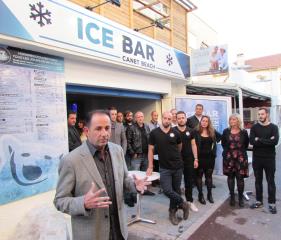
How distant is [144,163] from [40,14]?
3727 millimetres

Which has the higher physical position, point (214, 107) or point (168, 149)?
point (214, 107)

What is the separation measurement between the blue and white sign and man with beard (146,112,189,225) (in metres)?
2.03

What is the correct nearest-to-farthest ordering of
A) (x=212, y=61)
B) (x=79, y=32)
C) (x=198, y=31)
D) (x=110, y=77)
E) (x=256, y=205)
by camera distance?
(x=79, y=32) → (x=256, y=205) → (x=110, y=77) → (x=212, y=61) → (x=198, y=31)

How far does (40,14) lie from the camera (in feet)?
13.5

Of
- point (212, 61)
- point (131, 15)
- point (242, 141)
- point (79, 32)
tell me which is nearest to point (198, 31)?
point (212, 61)

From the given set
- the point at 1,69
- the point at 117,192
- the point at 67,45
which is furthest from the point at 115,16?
the point at 117,192

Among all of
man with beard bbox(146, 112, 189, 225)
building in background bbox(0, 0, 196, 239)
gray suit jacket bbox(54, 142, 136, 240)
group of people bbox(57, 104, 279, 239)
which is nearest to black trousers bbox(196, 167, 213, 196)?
group of people bbox(57, 104, 279, 239)

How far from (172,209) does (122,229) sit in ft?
8.29

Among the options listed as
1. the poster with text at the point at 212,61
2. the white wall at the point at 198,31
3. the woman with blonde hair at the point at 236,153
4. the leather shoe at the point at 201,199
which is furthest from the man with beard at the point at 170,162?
the white wall at the point at 198,31

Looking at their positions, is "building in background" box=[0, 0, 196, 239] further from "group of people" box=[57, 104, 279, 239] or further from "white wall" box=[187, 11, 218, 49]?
"white wall" box=[187, 11, 218, 49]

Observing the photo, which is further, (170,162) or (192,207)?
(192,207)

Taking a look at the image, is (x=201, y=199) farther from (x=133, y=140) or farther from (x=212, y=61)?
(x=212, y=61)

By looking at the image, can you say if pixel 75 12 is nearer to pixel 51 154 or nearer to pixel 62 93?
pixel 62 93

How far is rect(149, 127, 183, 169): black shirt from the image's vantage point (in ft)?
14.3
